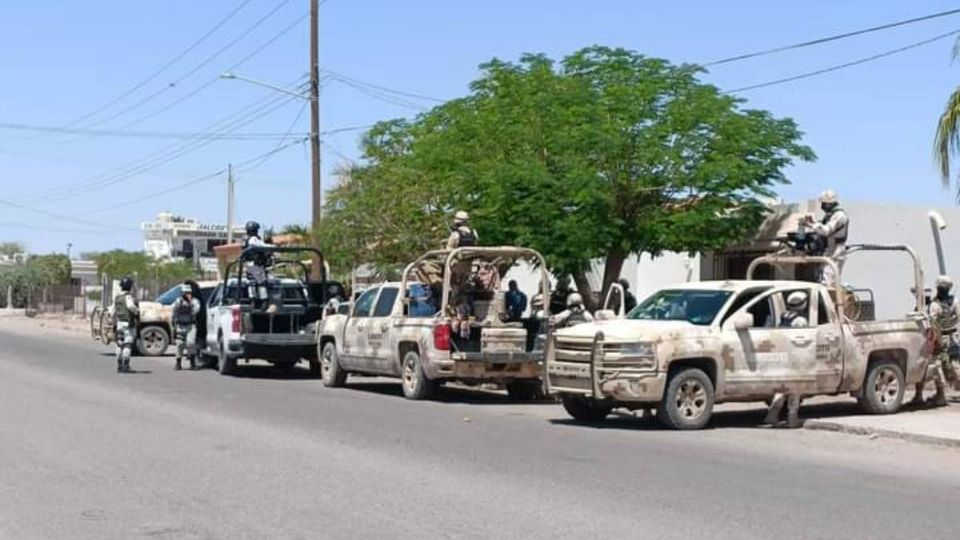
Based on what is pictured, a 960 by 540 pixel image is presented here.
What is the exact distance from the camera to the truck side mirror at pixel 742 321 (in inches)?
600

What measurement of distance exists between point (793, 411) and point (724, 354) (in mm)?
1145

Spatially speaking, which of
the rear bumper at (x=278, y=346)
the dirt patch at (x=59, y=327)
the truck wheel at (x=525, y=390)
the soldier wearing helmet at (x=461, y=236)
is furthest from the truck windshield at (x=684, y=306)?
the dirt patch at (x=59, y=327)

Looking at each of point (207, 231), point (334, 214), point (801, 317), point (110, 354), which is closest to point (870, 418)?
point (801, 317)

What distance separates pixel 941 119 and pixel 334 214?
52.5ft

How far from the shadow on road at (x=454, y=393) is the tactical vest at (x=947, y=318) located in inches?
227

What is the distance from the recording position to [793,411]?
15.5 m

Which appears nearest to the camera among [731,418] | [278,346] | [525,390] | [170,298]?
[731,418]

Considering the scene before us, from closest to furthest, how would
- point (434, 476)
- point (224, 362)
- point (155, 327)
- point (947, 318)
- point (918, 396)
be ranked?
point (434, 476), point (918, 396), point (947, 318), point (224, 362), point (155, 327)

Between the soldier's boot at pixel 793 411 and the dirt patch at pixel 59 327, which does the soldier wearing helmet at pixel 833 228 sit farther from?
the dirt patch at pixel 59 327

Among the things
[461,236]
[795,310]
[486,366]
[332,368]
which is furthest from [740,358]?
[332,368]

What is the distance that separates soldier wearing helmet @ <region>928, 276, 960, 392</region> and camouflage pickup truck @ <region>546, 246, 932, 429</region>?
940 mm

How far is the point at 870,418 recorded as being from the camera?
16.2 metres

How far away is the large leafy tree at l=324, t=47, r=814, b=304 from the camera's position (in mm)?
24281

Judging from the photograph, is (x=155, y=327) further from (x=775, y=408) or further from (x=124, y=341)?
(x=775, y=408)
